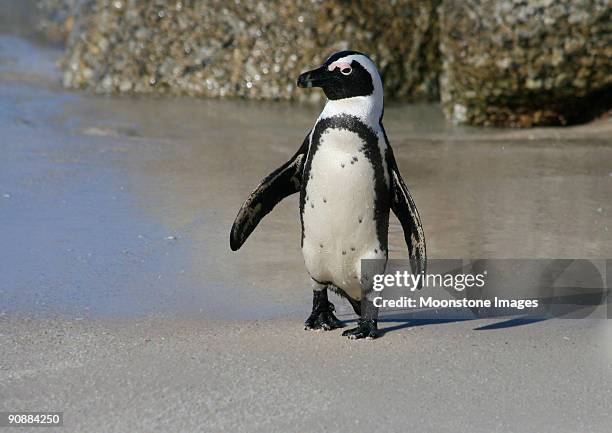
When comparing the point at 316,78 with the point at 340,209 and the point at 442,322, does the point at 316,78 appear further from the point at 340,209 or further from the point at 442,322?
the point at 442,322

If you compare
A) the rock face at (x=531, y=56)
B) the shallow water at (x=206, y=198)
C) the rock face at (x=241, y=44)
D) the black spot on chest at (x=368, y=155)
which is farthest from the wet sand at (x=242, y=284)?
the rock face at (x=241, y=44)

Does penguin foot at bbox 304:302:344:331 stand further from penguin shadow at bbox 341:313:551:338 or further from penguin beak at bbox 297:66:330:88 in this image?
penguin beak at bbox 297:66:330:88

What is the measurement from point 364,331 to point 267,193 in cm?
61

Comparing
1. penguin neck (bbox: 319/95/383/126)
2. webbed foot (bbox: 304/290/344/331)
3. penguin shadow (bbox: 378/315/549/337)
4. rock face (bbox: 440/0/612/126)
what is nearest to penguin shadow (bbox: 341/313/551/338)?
penguin shadow (bbox: 378/315/549/337)

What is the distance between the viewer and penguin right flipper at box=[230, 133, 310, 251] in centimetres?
414

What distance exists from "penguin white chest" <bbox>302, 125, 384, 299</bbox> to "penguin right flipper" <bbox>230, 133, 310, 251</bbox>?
170 millimetres

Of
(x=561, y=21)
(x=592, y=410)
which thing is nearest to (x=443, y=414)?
(x=592, y=410)

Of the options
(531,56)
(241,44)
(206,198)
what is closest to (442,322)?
(206,198)

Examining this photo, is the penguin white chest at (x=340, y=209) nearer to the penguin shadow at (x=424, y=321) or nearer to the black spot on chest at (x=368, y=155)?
the black spot on chest at (x=368, y=155)

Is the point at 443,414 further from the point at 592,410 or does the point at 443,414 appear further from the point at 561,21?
the point at 561,21

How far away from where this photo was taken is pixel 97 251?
196 inches

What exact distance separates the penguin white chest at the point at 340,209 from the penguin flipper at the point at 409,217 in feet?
0.36

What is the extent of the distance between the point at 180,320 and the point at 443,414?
47.3 inches

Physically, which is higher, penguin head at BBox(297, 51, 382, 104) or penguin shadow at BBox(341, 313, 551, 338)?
penguin head at BBox(297, 51, 382, 104)
